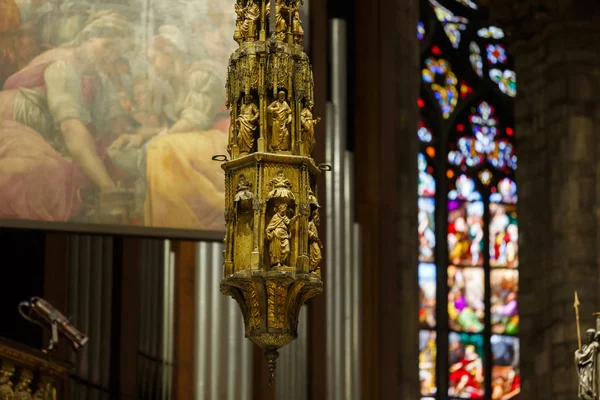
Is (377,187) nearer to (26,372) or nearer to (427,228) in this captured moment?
(427,228)

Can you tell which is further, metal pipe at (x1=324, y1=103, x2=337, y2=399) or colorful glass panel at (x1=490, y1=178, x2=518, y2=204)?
colorful glass panel at (x1=490, y1=178, x2=518, y2=204)

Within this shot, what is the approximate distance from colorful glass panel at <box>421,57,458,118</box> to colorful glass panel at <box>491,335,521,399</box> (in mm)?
3151

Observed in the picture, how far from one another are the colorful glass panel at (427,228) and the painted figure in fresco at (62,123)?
8.47 m

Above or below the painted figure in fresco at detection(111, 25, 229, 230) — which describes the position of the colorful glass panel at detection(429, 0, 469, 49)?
above

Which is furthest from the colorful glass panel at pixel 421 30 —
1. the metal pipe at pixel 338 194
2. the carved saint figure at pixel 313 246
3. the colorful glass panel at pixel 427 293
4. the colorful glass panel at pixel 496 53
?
the carved saint figure at pixel 313 246

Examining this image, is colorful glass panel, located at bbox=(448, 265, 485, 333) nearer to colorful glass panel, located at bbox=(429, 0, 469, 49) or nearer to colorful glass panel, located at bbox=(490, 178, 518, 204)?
colorful glass panel, located at bbox=(490, 178, 518, 204)

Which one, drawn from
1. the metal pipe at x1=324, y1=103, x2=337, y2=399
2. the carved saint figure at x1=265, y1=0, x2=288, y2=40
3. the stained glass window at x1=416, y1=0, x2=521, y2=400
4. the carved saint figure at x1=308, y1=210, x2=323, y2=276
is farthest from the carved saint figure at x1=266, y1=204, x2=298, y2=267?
the stained glass window at x1=416, y1=0, x2=521, y2=400

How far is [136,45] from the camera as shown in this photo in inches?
645

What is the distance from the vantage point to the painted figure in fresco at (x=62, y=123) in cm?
1578

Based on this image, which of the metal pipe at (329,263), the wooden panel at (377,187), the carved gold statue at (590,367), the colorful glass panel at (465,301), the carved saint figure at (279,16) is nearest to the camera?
the carved saint figure at (279,16)

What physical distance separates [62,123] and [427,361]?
29.0 ft

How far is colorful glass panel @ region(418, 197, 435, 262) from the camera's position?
78.8 ft

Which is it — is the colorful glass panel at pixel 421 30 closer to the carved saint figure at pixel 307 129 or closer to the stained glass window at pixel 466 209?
the stained glass window at pixel 466 209

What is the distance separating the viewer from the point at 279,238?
1026 centimetres
